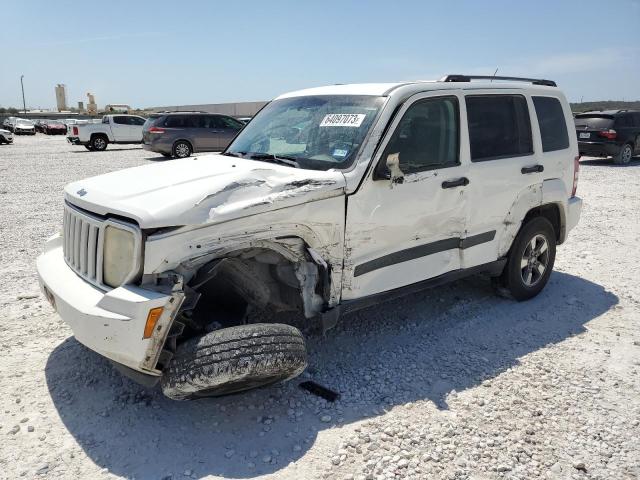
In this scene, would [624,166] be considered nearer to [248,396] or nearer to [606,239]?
[606,239]

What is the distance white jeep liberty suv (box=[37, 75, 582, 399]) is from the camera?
2.83 meters

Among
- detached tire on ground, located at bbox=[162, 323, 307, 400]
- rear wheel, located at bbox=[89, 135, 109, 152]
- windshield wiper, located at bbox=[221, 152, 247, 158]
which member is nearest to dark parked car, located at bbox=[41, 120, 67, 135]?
rear wheel, located at bbox=[89, 135, 109, 152]

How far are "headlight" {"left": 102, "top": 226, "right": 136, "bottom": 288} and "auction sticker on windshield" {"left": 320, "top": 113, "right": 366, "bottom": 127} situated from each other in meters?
1.73

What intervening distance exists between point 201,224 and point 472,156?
7.91 ft

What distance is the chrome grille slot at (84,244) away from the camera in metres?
3.06

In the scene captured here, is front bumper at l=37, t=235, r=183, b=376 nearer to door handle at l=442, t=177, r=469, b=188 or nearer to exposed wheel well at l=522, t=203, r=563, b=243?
door handle at l=442, t=177, r=469, b=188

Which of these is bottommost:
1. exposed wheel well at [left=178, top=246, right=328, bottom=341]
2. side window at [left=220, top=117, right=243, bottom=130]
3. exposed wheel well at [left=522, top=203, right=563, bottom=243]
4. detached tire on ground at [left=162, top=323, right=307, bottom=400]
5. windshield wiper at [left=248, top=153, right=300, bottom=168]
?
detached tire on ground at [left=162, top=323, right=307, bottom=400]

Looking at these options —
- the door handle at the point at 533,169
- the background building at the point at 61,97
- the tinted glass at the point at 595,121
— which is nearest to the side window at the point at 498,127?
the door handle at the point at 533,169

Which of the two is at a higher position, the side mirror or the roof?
the roof

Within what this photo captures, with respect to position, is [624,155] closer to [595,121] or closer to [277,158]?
[595,121]

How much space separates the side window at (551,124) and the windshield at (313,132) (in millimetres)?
2005

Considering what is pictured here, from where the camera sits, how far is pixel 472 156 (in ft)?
13.8

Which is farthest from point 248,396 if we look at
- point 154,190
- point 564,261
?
point 564,261

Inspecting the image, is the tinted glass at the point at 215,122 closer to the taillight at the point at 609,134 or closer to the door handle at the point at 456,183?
the taillight at the point at 609,134
